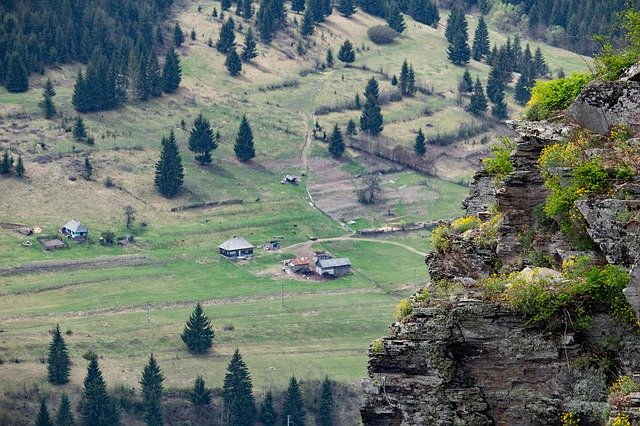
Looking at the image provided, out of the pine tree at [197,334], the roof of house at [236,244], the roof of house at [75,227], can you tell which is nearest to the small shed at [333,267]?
the roof of house at [236,244]

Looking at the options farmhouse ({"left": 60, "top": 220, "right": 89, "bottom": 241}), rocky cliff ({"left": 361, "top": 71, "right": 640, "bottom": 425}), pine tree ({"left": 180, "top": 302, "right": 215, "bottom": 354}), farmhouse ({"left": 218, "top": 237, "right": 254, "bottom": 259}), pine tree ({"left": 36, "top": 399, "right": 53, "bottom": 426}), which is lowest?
farmhouse ({"left": 60, "top": 220, "right": 89, "bottom": 241})

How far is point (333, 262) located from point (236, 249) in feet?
36.3

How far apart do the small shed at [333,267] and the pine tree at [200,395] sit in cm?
3785

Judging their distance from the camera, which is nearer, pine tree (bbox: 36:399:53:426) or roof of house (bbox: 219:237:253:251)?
pine tree (bbox: 36:399:53:426)

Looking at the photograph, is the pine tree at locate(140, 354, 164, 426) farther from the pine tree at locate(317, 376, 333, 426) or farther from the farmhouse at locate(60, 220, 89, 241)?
the farmhouse at locate(60, 220, 89, 241)

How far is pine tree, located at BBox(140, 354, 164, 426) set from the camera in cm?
13950

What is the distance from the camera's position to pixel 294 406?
13862 cm

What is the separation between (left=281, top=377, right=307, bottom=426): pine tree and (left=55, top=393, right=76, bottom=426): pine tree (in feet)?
59.3

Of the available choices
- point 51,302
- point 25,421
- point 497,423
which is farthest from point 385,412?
point 51,302

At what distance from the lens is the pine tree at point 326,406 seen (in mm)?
140000

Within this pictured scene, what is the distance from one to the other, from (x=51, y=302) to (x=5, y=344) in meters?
14.7

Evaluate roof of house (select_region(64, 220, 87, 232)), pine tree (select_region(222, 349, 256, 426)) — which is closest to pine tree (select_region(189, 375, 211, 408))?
pine tree (select_region(222, 349, 256, 426))

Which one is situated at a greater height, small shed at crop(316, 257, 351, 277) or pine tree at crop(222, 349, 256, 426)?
pine tree at crop(222, 349, 256, 426)

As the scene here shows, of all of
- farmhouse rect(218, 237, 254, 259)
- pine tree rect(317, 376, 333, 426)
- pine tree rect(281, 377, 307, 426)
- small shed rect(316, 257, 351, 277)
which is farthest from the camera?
farmhouse rect(218, 237, 254, 259)
